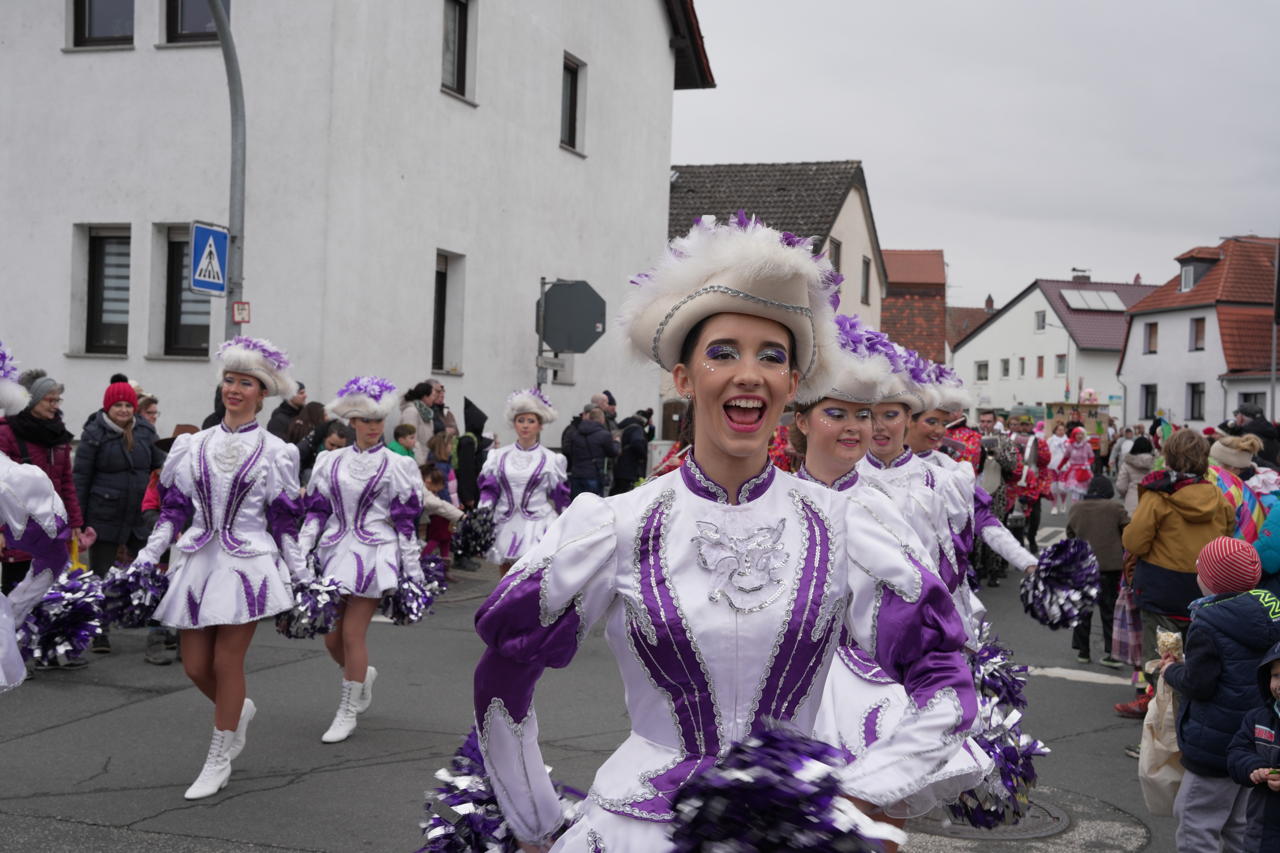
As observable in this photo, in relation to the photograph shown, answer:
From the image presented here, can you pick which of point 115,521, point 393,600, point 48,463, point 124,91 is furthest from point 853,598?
point 124,91

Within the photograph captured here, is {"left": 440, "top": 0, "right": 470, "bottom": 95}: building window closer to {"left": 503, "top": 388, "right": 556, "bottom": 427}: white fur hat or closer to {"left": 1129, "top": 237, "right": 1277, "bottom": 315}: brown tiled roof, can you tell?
{"left": 503, "top": 388, "right": 556, "bottom": 427}: white fur hat

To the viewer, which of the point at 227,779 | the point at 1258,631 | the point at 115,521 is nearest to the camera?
the point at 1258,631

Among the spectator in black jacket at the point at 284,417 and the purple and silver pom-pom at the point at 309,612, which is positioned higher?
the spectator in black jacket at the point at 284,417

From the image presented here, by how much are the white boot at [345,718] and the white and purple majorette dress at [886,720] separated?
11.3 ft

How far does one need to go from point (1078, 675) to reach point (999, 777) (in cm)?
646

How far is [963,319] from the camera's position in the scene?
10812 cm

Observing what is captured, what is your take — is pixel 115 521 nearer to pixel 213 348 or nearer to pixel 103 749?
pixel 103 749

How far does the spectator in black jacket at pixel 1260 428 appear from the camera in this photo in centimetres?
1246

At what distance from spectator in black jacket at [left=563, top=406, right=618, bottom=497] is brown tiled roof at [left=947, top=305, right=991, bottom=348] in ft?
282

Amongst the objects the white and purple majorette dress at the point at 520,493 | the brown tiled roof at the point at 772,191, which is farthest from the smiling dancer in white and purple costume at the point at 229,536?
the brown tiled roof at the point at 772,191

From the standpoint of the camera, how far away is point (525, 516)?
35.4 ft

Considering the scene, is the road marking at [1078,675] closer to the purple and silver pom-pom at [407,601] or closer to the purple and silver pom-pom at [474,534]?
the purple and silver pom-pom at [474,534]

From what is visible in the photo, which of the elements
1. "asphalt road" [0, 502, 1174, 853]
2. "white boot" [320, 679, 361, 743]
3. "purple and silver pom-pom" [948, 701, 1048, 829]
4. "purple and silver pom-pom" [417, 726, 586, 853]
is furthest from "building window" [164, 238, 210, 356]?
"purple and silver pom-pom" [417, 726, 586, 853]

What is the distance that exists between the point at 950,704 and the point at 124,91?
15388mm
